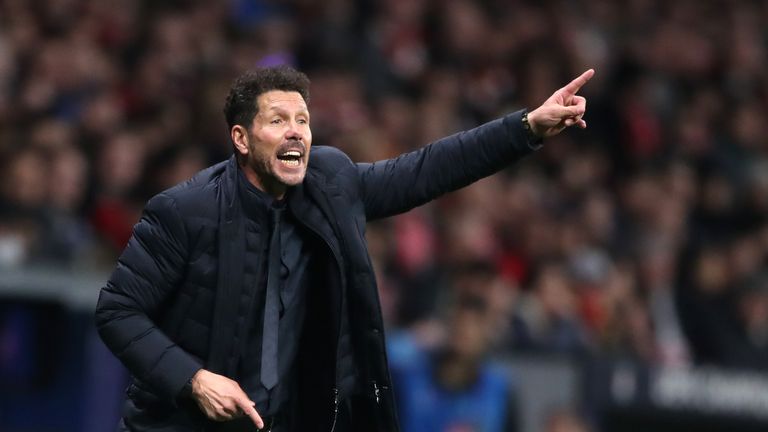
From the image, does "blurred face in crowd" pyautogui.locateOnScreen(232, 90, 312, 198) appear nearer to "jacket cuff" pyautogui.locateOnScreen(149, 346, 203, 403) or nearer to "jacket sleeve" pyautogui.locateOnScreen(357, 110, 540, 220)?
"jacket sleeve" pyautogui.locateOnScreen(357, 110, 540, 220)

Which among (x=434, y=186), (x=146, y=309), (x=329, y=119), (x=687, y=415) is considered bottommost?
(x=687, y=415)

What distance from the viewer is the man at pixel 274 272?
462 centimetres

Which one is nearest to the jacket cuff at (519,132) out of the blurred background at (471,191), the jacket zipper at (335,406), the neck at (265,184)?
the neck at (265,184)

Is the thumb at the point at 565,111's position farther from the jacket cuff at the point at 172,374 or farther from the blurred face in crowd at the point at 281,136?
the jacket cuff at the point at 172,374

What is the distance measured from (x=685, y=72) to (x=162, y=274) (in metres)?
8.38

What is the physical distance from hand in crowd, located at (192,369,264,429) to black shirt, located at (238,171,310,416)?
0.67ft

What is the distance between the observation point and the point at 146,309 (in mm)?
4633

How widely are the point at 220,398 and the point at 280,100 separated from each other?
875 millimetres

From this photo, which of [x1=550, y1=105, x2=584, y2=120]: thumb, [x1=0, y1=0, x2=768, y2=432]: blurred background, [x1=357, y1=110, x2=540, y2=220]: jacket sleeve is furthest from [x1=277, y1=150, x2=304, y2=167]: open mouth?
[x1=0, y1=0, x2=768, y2=432]: blurred background

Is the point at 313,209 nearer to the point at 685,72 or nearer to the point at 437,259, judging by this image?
the point at 437,259

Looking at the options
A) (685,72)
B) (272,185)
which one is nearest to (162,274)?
(272,185)

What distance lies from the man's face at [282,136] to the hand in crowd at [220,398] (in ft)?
1.97

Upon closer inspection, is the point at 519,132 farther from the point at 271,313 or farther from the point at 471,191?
the point at 471,191

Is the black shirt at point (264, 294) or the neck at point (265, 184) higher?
the neck at point (265, 184)
